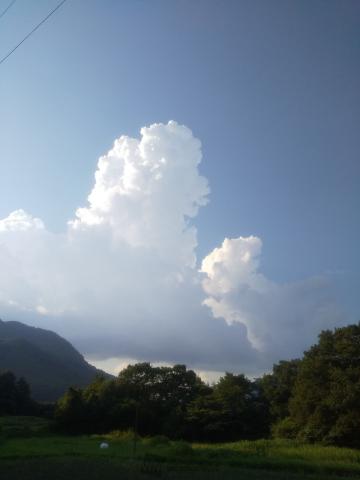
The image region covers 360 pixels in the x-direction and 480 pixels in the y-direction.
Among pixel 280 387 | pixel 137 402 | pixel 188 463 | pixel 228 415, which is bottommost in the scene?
pixel 188 463

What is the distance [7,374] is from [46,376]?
7621 centimetres

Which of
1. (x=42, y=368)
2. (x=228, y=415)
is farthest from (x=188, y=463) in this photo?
(x=42, y=368)

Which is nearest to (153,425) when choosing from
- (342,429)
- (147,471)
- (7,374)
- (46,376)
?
(342,429)

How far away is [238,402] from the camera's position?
55.9 metres

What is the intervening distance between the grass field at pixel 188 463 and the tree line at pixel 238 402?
4.29m

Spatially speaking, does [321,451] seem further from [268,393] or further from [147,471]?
[268,393]

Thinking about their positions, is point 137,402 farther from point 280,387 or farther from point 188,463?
point 188,463

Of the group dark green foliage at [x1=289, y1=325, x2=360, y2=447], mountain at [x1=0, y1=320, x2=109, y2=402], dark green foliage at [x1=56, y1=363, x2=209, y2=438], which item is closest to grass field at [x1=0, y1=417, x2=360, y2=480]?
dark green foliage at [x1=289, y1=325, x2=360, y2=447]

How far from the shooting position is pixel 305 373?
4653cm

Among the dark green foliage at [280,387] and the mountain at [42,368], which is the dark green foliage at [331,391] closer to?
the dark green foliage at [280,387]

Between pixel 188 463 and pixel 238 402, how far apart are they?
86.8 ft

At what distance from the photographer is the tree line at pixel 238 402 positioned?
42.5 meters

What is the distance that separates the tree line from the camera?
42469mm

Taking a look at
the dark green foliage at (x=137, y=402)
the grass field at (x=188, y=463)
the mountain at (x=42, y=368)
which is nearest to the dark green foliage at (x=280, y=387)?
the dark green foliage at (x=137, y=402)
